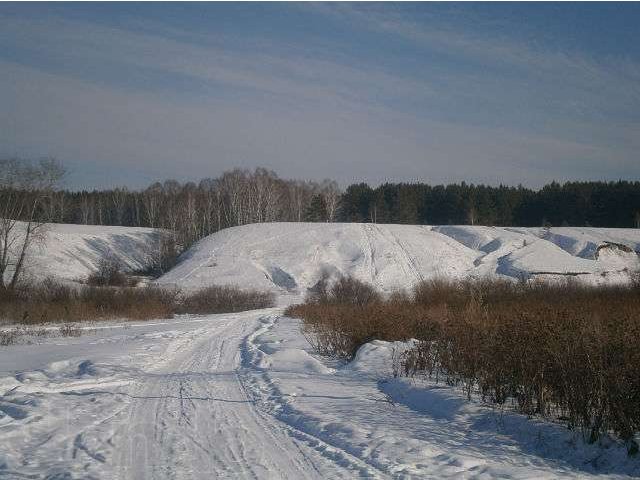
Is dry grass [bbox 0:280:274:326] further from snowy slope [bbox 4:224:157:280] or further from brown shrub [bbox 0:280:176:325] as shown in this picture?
snowy slope [bbox 4:224:157:280]

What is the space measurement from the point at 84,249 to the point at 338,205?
1502 inches

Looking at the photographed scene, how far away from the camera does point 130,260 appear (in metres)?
64.2

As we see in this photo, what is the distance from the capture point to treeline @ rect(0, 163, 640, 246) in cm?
7444

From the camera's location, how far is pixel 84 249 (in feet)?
201

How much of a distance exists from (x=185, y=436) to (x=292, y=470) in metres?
1.80

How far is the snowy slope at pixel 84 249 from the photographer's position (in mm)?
52059

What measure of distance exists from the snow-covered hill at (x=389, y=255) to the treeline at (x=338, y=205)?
12.5 meters

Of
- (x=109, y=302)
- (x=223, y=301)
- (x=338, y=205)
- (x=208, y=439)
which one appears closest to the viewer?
(x=208, y=439)

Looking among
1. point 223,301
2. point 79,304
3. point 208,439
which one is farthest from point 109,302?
point 208,439

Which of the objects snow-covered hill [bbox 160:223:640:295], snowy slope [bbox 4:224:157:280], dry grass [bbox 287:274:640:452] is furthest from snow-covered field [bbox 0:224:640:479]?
snowy slope [bbox 4:224:157:280]

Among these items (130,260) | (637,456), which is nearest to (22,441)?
(637,456)

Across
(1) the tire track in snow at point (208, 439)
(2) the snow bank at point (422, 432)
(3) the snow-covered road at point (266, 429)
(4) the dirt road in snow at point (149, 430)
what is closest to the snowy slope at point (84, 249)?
(4) the dirt road in snow at point (149, 430)

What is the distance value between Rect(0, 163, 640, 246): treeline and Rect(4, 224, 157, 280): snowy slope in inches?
177

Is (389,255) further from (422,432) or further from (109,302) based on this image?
(422,432)
